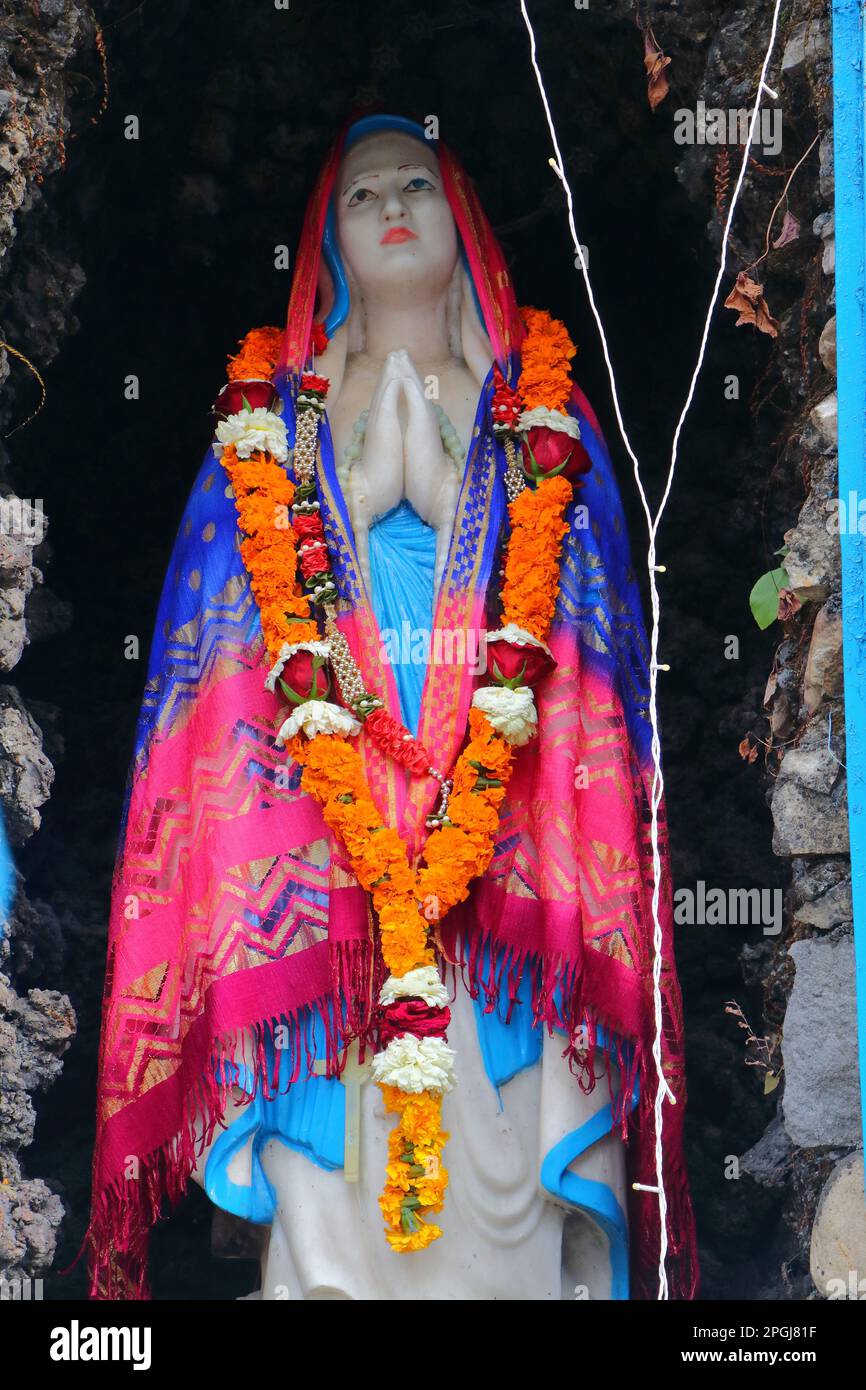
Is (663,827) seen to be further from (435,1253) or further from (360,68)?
(360,68)

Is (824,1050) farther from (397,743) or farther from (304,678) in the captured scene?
(304,678)

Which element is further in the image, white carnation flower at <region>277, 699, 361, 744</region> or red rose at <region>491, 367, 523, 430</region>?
red rose at <region>491, 367, 523, 430</region>

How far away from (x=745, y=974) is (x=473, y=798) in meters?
1.11

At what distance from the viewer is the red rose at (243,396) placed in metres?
6.61

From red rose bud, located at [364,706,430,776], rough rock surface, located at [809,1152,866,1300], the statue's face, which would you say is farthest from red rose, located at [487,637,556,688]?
rough rock surface, located at [809,1152,866,1300]

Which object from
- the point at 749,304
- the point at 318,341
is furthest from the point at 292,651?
the point at 749,304

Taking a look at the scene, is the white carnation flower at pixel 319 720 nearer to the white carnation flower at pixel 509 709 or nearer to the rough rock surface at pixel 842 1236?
the white carnation flower at pixel 509 709

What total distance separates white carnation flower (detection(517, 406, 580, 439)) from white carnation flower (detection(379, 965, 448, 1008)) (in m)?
1.48

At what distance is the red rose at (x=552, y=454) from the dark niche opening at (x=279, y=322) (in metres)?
0.71

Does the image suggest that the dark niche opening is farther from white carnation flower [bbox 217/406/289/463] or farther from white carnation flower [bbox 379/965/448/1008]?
white carnation flower [bbox 379/965/448/1008]

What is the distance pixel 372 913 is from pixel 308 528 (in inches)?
39.2

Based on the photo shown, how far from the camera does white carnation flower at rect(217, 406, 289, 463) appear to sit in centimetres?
652

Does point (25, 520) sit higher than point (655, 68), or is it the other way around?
point (655, 68)

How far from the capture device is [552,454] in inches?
256
